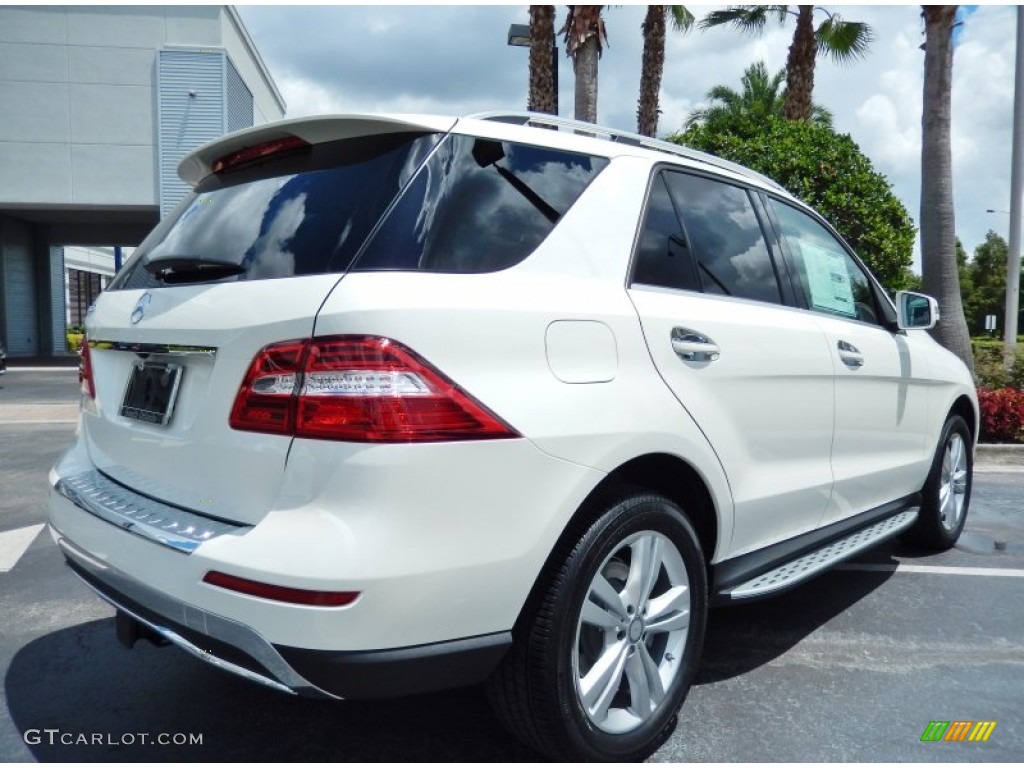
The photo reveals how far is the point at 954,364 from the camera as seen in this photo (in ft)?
15.0

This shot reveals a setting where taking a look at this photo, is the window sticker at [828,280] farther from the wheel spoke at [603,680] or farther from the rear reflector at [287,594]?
the rear reflector at [287,594]

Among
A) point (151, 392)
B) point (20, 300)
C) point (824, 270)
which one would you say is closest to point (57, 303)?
point (20, 300)

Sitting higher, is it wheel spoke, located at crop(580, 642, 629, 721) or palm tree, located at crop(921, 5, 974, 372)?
palm tree, located at crop(921, 5, 974, 372)

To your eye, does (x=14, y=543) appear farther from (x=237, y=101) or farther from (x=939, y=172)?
(x=237, y=101)

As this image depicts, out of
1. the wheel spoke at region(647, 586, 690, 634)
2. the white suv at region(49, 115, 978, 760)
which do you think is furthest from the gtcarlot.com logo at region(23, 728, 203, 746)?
the wheel spoke at region(647, 586, 690, 634)

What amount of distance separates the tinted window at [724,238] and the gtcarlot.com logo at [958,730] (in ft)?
5.08

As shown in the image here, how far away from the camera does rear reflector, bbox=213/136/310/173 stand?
2426mm

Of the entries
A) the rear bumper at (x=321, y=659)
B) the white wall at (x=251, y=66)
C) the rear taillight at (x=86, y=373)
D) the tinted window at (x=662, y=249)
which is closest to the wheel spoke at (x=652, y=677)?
the rear bumper at (x=321, y=659)

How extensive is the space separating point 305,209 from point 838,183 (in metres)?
9.02

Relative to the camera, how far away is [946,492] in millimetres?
4613

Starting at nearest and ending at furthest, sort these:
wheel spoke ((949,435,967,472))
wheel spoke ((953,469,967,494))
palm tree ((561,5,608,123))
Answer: wheel spoke ((949,435,967,472)), wheel spoke ((953,469,967,494)), palm tree ((561,5,608,123))

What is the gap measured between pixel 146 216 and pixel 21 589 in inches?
905

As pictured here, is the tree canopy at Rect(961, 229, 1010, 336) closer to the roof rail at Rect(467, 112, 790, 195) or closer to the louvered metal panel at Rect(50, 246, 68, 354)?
the louvered metal panel at Rect(50, 246, 68, 354)

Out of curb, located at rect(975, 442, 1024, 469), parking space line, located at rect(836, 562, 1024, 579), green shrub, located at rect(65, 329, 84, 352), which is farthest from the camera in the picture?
green shrub, located at rect(65, 329, 84, 352)
